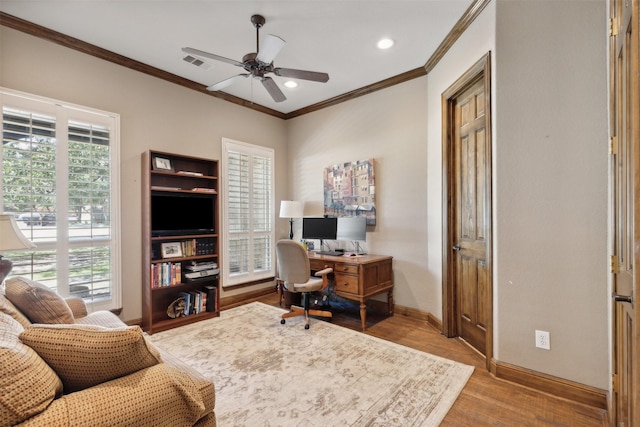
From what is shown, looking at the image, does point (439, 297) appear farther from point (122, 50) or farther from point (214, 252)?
point (122, 50)

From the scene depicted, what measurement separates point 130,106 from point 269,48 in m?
2.05

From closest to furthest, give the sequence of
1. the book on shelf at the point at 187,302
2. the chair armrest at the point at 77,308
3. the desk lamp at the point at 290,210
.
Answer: the chair armrest at the point at 77,308 < the book on shelf at the point at 187,302 < the desk lamp at the point at 290,210

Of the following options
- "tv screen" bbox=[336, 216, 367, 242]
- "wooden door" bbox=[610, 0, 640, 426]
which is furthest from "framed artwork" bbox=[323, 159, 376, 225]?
"wooden door" bbox=[610, 0, 640, 426]

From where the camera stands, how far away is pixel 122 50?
3.14 metres

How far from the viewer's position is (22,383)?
0.91m

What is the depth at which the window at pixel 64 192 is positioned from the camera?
2.63m

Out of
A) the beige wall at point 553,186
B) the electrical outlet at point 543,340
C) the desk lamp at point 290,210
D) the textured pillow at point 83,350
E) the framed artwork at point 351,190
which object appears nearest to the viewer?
the textured pillow at point 83,350

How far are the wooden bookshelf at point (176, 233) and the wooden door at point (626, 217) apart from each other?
11.7ft

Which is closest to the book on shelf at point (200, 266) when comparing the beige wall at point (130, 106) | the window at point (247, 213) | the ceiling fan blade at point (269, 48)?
the window at point (247, 213)

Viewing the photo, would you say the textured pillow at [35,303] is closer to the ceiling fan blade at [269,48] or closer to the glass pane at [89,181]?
the glass pane at [89,181]

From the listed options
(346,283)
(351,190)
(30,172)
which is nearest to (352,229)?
(351,190)

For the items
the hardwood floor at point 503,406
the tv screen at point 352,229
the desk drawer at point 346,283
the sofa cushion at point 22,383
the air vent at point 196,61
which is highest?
the air vent at point 196,61

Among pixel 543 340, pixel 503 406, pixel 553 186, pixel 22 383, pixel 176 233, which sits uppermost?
pixel 553 186

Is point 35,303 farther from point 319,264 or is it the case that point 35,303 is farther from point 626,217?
point 626,217
